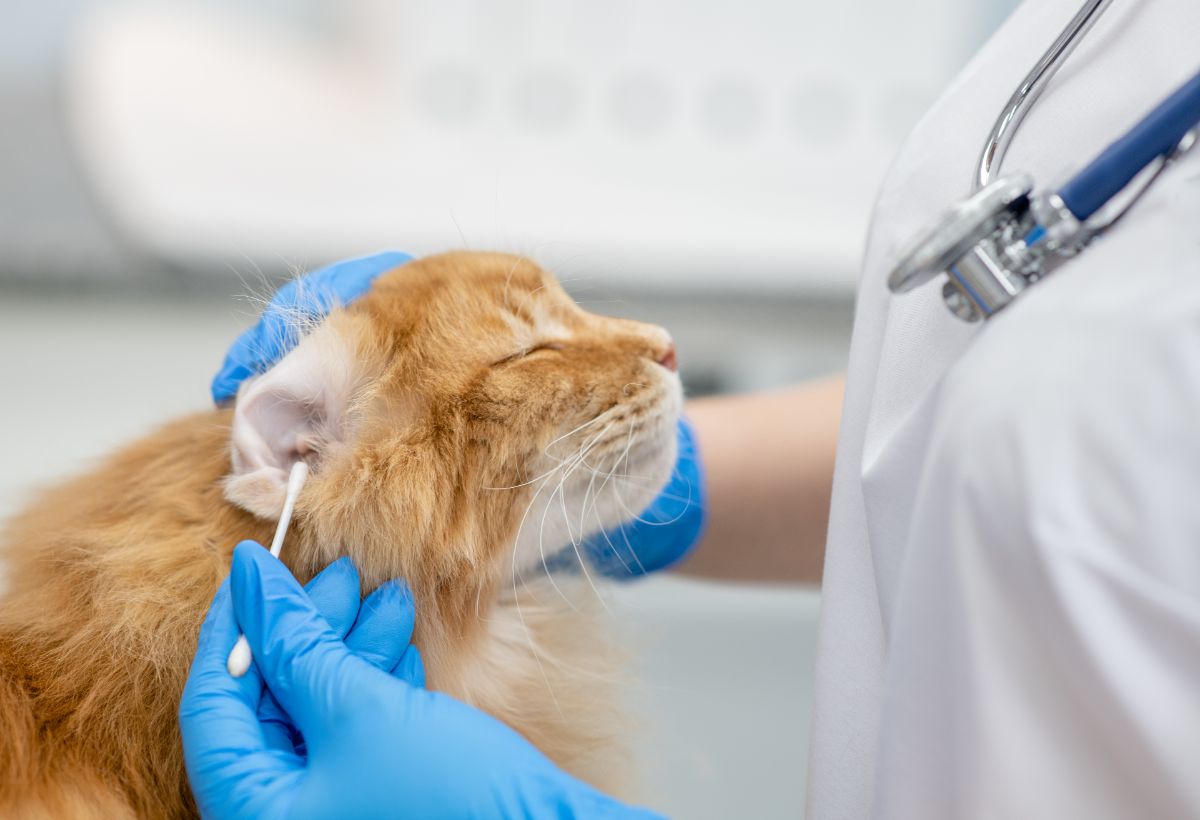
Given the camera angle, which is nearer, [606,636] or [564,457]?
[564,457]

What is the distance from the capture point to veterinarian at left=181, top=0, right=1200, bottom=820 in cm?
42

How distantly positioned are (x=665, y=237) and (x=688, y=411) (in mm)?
1081

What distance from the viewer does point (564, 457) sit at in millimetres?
824

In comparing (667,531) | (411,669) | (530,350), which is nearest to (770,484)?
(667,531)

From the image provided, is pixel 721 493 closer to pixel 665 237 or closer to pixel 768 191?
pixel 665 237

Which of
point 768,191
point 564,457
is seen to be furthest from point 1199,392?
point 768,191

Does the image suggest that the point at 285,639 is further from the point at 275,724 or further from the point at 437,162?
the point at 437,162

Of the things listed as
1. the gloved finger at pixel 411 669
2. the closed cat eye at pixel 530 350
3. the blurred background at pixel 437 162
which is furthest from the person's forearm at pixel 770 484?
the blurred background at pixel 437 162

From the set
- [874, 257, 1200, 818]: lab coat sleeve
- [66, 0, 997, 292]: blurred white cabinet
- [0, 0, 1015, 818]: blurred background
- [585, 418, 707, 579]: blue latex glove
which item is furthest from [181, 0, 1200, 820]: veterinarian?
[66, 0, 997, 292]: blurred white cabinet

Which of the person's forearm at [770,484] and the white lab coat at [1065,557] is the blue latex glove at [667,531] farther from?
the white lab coat at [1065,557]

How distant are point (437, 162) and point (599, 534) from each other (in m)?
1.56

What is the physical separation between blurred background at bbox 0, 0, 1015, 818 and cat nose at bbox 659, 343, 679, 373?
1044 mm

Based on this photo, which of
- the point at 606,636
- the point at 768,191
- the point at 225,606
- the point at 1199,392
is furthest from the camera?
the point at 768,191

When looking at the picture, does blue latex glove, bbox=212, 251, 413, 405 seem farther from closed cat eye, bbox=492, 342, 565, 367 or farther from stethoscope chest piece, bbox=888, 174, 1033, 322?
stethoscope chest piece, bbox=888, 174, 1033, 322
